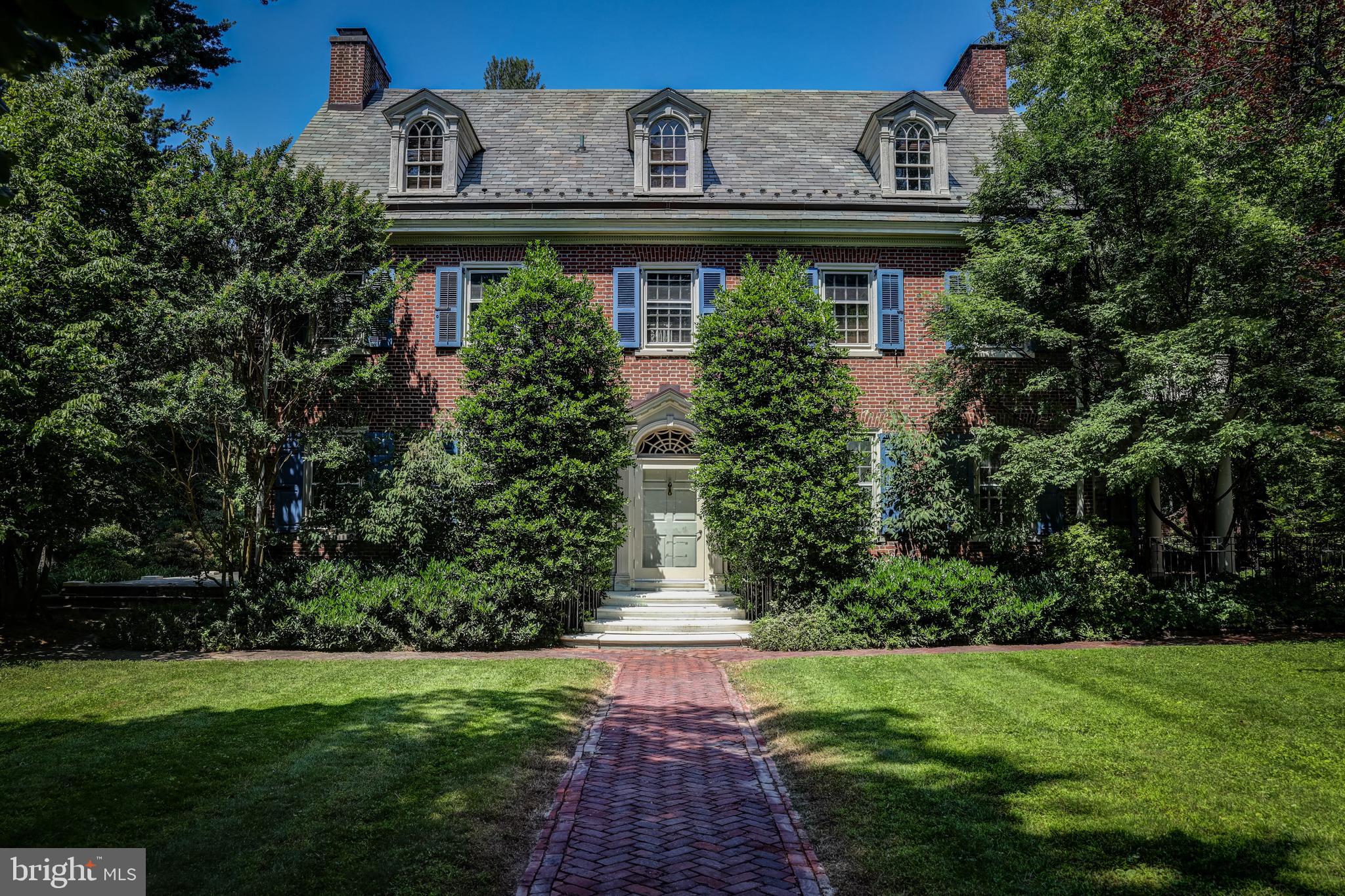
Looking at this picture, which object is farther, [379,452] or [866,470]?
[866,470]

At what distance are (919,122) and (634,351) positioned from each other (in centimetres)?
717

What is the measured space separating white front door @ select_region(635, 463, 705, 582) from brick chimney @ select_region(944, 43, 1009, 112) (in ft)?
37.9

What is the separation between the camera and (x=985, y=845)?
4.62 meters

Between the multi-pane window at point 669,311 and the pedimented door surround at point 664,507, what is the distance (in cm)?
115

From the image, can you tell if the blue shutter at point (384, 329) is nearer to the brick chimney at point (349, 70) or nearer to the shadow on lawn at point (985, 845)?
the brick chimney at point (349, 70)

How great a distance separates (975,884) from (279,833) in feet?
12.6

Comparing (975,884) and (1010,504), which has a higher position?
(1010,504)

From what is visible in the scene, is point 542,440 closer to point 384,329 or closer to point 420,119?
point 384,329

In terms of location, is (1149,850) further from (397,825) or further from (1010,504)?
(1010,504)

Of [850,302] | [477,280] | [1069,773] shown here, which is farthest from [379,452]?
[1069,773]

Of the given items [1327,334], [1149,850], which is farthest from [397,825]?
[1327,334]

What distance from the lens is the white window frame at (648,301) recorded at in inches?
599

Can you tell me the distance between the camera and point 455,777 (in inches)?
229

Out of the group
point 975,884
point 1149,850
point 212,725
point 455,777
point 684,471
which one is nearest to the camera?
point 975,884
